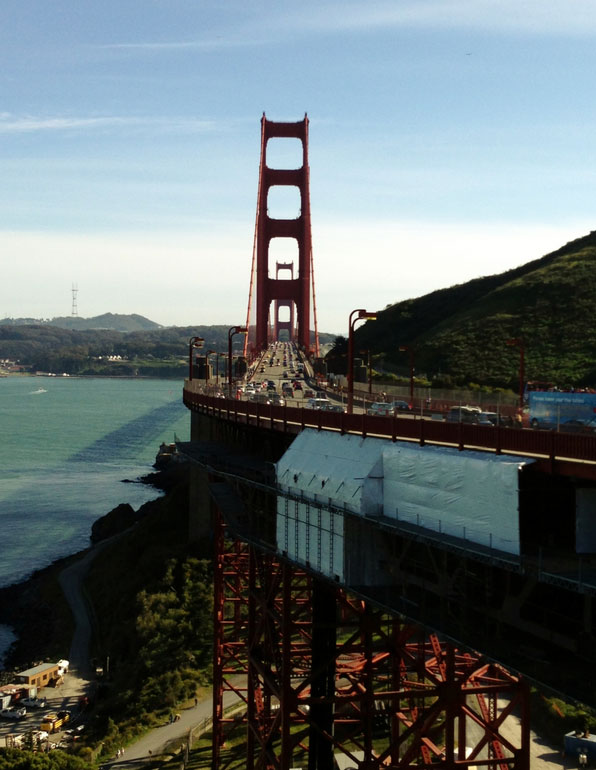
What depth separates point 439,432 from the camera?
20.3 metres

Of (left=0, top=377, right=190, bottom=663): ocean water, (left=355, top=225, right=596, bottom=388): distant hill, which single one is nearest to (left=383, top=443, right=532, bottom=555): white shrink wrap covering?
(left=0, top=377, right=190, bottom=663): ocean water

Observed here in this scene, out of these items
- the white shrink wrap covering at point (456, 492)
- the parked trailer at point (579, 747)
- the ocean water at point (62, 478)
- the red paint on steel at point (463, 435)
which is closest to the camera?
the red paint on steel at point (463, 435)

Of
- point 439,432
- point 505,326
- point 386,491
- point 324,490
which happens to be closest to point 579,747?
point 324,490

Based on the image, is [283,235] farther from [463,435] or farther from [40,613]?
[463,435]

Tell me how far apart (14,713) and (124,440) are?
119m

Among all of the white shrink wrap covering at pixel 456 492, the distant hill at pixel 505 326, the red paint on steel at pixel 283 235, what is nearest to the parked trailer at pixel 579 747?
the white shrink wrap covering at pixel 456 492

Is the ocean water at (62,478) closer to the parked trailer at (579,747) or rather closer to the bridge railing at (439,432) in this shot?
the parked trailer at (579,747)

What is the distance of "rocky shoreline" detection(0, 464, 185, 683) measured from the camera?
5216 centimetres

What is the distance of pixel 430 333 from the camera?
357 ft

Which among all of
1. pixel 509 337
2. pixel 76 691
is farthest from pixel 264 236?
pixel 76 691

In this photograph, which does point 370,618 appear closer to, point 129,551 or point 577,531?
point 577,531

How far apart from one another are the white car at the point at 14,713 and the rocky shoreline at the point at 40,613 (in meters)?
4.72

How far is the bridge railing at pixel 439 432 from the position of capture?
1695 centimetres

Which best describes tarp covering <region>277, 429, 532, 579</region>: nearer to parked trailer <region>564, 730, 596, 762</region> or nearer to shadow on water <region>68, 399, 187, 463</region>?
parked trailer <region>564, 730, 596, 762</region>
